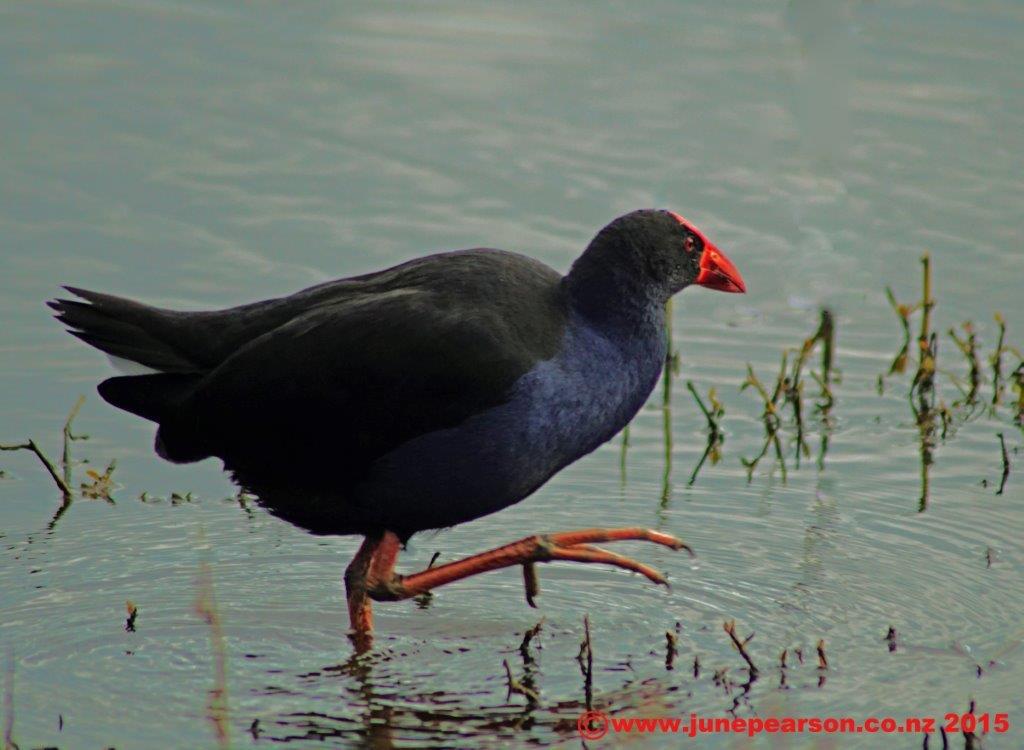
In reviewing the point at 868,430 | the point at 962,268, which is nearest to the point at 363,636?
the point at 868,430

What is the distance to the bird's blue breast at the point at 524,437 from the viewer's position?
5047mm

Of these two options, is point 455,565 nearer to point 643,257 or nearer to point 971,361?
→ point 643,257

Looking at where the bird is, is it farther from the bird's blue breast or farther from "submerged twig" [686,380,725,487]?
"submerged twig" [686,380,725,487]

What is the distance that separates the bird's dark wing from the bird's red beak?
472 millimetres

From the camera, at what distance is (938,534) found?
20.0 ft

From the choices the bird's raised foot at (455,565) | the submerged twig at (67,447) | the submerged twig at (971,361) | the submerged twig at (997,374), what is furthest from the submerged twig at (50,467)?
the submerged twig at (997,374)

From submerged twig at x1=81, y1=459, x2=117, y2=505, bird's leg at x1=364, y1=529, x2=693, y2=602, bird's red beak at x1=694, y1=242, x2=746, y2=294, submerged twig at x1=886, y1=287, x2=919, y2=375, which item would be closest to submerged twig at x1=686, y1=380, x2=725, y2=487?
submerged twig at x1=886, y1=287, x2=919, y2=375

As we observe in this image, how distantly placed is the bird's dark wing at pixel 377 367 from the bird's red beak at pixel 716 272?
0.47 metres

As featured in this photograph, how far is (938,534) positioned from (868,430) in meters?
0.97

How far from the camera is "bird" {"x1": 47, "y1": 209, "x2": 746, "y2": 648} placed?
5074 millimetres

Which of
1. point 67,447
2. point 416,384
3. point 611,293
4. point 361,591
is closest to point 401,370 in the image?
point 416,384

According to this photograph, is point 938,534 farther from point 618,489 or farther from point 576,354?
point 576,354

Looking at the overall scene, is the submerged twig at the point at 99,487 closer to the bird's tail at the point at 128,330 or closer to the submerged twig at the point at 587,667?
the bird's tail at the point at 128,330

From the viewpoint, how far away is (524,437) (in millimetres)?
5039
